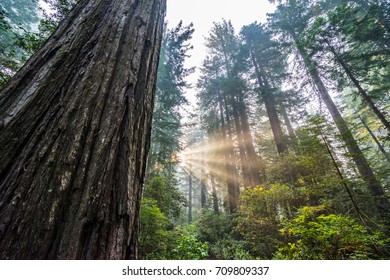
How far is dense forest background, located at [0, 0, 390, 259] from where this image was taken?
4.53 metres

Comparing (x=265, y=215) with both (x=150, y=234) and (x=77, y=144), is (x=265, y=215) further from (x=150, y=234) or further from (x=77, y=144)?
(x=77, y=144)

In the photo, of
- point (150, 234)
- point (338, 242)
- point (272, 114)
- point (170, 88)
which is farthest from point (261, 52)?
point (150, 234)

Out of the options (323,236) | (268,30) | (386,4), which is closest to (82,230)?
(323,236)

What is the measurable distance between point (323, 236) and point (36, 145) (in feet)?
15.0

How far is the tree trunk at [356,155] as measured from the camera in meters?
5.55

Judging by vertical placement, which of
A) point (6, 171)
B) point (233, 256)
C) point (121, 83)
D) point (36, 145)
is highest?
point (121, 83)

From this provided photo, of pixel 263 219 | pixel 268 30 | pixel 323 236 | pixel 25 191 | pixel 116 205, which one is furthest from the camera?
pixel 268 30

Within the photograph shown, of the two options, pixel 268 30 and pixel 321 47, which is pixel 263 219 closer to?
pixel 321 47

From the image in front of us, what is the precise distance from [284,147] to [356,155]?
5.16 m

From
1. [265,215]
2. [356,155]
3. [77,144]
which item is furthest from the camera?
[265,215]

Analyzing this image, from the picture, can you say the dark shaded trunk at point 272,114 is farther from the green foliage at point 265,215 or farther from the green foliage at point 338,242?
the green foliage at point 338,242

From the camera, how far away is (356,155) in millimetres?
5371

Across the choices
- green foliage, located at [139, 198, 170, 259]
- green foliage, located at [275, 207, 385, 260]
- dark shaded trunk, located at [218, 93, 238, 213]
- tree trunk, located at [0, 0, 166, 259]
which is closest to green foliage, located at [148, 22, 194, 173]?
dark shaded trunk, located at [218, 93, 238, 213]

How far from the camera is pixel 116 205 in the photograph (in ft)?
2.74
